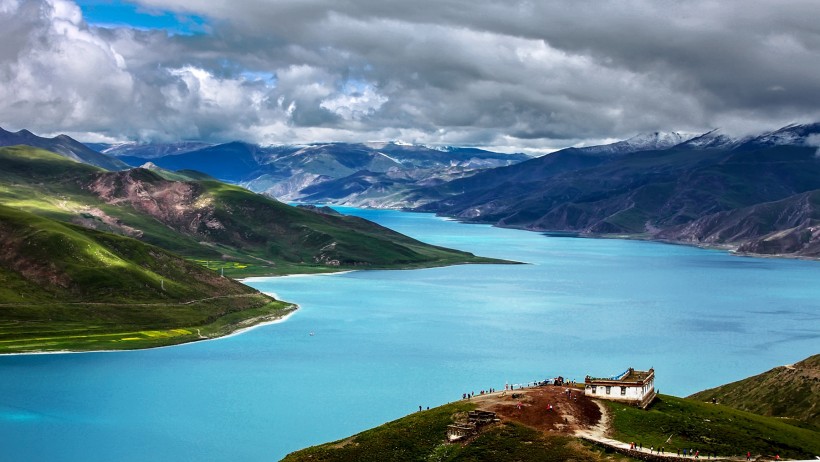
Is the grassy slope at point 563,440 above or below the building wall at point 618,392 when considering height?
below

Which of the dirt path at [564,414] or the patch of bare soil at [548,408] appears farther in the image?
the patch of bare soil at [548,408]

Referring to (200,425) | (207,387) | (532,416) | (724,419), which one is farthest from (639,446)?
(207,387)

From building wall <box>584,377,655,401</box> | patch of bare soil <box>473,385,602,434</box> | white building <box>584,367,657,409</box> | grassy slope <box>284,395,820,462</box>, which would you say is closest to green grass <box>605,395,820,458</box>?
grassy slope <box>284,395,820,462</box>

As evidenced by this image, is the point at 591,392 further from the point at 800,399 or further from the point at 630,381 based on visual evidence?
the point at 800,399

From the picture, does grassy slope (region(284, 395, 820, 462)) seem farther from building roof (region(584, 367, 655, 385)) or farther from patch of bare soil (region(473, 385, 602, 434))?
building roof (region(584, 367, 655, 385))

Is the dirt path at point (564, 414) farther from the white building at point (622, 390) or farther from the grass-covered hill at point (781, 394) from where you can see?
the grass-covered hill at point (781, 394)

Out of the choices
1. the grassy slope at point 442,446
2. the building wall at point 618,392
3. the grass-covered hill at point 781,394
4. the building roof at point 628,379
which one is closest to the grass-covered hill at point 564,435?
the grassy slope at point 442,446

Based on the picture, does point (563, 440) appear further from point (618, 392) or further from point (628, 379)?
point (628, 379)

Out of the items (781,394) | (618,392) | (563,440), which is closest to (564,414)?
(563,440)
